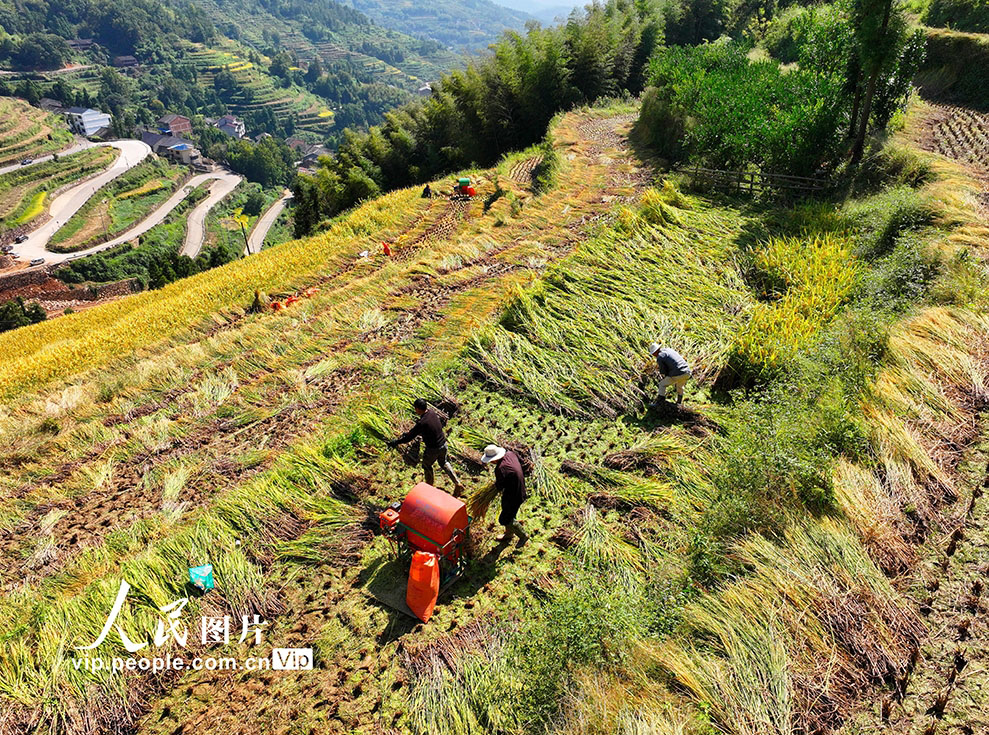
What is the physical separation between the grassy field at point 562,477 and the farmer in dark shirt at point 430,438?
432mm

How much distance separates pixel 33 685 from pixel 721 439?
6.77 m

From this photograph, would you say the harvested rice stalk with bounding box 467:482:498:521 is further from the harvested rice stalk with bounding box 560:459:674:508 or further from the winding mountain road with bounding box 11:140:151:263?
the winding mountain road with bounding box 11:140:151:263

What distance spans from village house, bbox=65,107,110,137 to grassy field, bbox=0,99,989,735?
10992 centimetres

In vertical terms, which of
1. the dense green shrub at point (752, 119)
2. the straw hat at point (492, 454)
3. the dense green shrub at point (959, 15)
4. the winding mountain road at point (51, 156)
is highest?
the dense green shrub at point (959, 15)

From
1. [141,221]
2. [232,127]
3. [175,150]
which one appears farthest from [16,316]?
[232,127]

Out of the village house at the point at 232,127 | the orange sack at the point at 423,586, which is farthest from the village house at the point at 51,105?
the orange sack at the point at 423,586

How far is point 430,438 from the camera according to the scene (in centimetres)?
571

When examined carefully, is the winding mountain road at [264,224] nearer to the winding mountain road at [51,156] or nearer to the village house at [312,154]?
the village house at [312,154]

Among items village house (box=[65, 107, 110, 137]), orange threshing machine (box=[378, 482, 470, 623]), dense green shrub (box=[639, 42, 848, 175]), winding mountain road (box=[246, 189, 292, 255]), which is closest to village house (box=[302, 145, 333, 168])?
winding mountain road (box=[246, 189, 292, 255])

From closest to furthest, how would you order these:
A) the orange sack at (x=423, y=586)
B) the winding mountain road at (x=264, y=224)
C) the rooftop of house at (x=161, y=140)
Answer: the orange sack at (x=423, y=586), the winding mountain road at (x=264, y=224), the rooftop of house at (x=161, y=140)

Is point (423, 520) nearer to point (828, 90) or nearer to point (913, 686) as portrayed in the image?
point (913, 686)

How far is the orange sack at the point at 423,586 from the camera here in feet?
15.5

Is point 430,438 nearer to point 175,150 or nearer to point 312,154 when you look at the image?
point 175,150

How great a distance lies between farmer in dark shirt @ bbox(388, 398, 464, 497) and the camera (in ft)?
18.6
